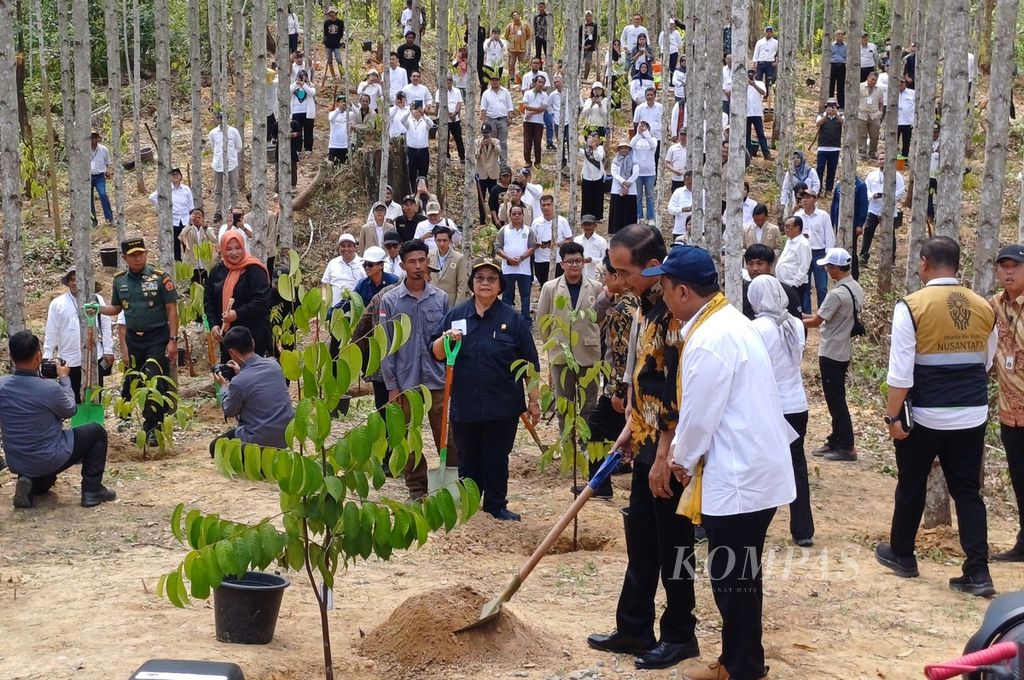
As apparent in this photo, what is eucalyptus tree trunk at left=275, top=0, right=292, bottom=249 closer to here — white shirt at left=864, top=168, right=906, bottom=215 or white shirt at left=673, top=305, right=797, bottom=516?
white shirt at left=864, top=168, right=906, bottom=215

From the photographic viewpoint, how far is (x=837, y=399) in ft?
33.9

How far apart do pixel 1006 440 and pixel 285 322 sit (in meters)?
5.76

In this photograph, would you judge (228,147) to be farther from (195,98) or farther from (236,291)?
(236,291)

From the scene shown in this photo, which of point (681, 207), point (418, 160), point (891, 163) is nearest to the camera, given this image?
point (681, 207)

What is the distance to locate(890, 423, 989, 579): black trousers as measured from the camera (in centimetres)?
637

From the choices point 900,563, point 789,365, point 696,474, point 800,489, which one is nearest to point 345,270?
point 789,365

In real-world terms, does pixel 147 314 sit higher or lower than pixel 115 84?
lower

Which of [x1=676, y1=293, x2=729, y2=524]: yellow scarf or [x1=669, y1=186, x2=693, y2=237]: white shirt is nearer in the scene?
[x1=676, y1=293, x2=729, y2=524]: yellow scarf

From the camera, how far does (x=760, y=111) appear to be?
22.3 metres

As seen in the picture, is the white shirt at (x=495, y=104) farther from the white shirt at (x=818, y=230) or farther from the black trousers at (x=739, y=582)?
the black trousers at (x=739, y=582)

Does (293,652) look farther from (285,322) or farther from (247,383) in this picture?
(285,322)

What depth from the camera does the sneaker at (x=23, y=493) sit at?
26.9ft

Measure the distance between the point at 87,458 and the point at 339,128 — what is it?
13.2 metres

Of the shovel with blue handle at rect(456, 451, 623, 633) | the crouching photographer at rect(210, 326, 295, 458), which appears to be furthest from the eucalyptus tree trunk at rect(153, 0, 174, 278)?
the shovel with blue handle at rect(456, 451, 623, 633)
